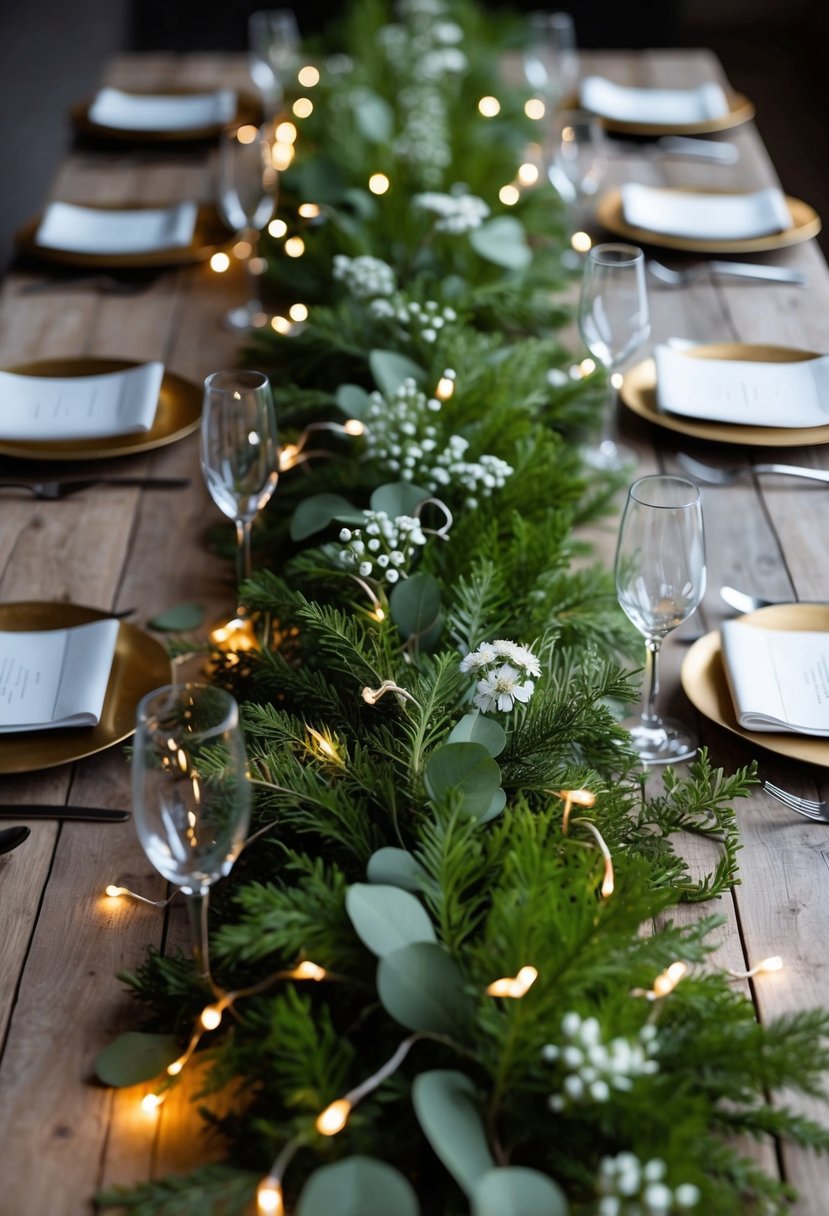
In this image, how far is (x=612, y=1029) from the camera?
29.4 inches

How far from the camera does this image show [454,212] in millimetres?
1884

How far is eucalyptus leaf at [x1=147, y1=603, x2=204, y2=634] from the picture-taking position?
1304 millimetres

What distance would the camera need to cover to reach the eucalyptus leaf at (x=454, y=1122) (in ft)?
2.25

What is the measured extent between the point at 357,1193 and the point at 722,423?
1.17 m

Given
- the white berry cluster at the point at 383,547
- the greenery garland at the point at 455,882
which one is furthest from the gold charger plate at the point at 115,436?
the white berry cluster at the point at 383,547

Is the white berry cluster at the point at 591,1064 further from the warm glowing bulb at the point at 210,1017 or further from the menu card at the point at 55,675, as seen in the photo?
the menu card at the point at 55,675

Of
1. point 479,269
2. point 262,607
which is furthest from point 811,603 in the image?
point 479,269

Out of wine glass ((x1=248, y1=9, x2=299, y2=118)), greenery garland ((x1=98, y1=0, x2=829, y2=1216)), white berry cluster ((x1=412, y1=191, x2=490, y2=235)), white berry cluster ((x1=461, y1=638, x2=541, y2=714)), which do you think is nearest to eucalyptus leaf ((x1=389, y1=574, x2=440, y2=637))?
greenery garland ((x1=98, y1=0, x2=829, y2=1216))

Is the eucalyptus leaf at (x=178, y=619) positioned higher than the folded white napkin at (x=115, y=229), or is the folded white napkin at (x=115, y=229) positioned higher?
the folded white napkin at (x=115, y=229)

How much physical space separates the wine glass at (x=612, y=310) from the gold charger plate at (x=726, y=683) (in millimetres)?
357

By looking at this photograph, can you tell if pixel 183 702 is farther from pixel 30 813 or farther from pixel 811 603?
pixel 811 603

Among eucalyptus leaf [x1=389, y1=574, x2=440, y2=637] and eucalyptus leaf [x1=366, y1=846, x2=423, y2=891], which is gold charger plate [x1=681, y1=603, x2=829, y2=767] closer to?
eucalyptus leaf [x1=389, y1=574, x2=440, y2=637]

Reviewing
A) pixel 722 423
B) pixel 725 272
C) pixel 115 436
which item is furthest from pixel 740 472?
pixel 115 436

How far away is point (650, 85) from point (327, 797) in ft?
8.02
